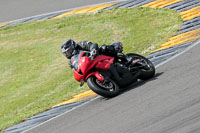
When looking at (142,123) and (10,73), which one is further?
(10,73)

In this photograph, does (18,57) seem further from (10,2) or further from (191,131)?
(191,131)

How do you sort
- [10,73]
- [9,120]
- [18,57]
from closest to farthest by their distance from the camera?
[9,120] → [10,73] → [18,57]

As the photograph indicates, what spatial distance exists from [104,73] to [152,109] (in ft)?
6.39

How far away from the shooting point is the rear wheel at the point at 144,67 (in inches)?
409

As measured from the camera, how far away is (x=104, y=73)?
10.1 meters

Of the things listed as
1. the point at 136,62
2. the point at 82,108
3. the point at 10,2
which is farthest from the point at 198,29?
the point at 10,2

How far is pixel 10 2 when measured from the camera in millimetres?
22844

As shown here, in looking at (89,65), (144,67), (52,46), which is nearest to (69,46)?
(89,65)

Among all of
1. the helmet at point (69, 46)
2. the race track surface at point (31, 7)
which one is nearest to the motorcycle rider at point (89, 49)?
the helmet at point (69, 46)

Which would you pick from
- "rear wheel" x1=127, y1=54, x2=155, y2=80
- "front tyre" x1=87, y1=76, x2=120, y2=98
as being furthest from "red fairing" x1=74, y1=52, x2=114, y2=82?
"rear wheel" x1=127, y1=54, x2=155, y2=80

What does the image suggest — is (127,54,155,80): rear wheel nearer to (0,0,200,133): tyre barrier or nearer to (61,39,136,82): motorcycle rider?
(61,39,136,82): motorcycle rider

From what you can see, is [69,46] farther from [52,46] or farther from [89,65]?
[52,46]

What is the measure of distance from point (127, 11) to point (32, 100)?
6.48 m

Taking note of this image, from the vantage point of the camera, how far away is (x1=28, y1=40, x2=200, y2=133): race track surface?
25.2 feet
